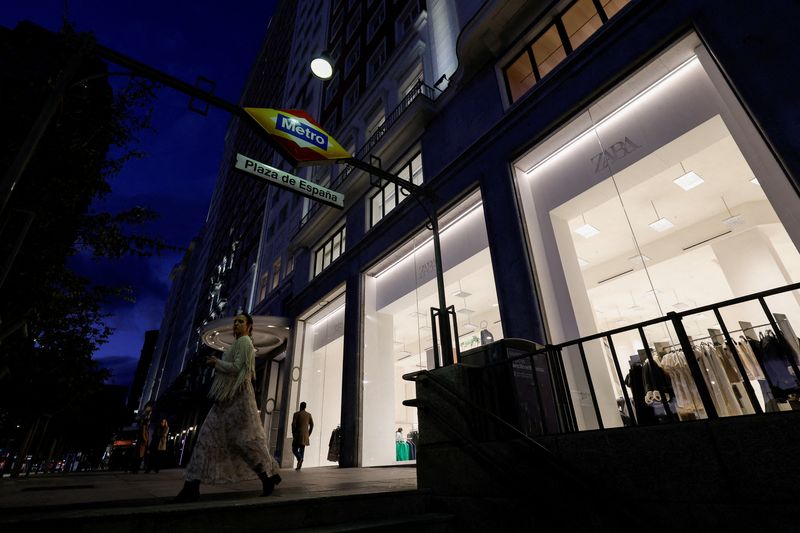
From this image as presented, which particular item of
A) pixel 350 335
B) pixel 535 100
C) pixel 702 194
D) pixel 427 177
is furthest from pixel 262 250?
pixel 702 194

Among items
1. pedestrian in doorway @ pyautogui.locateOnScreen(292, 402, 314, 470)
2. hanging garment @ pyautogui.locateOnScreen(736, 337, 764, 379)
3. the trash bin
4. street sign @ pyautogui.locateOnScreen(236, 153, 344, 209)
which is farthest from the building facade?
street sign @ pyautogui.locateOnScreen(236, 153, 344, 209)

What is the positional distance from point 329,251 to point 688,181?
13.5 m

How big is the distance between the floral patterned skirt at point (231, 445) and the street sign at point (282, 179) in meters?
4.39

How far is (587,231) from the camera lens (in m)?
9.46

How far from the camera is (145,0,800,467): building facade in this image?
20.9 ft

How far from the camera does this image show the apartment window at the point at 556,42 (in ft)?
29.1

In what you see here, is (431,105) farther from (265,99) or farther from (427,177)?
(265,99)

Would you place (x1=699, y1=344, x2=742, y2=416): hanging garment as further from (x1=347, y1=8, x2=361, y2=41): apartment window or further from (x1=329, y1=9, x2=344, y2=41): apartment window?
(x1=329, y1=9, x2=344, y2=41): apartment window

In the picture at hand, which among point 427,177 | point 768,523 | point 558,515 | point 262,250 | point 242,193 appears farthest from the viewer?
point 242,193

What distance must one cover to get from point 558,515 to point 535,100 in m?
8.52

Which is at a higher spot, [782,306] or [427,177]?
[427,177]

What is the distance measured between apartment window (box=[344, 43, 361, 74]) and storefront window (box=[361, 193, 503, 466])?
1413cm

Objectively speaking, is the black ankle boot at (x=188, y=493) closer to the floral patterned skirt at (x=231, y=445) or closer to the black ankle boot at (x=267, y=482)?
the floral patterned skirt at (x=231, y=445)

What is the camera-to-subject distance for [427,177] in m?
12.3
